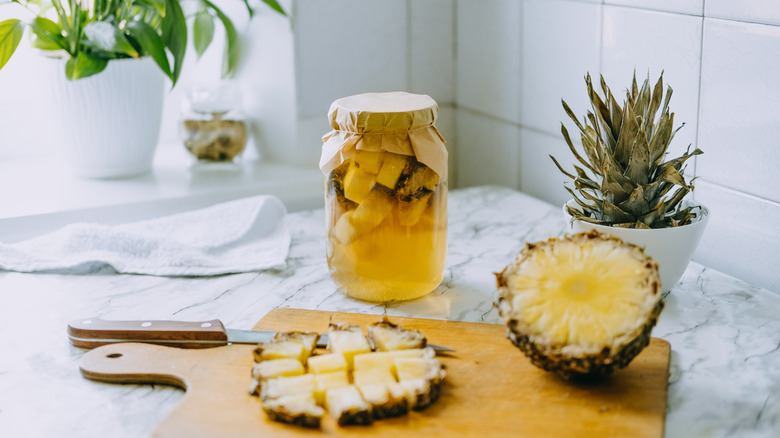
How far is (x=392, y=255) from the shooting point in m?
1.05

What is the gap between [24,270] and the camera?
1.25m

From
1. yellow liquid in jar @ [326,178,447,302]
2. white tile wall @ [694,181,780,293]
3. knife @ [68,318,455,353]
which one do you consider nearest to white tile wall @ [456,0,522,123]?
white tile wall @ [694,181,780,293]

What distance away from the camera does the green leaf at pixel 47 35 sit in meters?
1.47

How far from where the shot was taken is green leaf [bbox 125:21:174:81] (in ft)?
4.78

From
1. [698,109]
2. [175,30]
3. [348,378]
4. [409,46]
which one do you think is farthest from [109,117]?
[698,109]

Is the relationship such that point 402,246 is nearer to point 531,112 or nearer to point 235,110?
point 531,112

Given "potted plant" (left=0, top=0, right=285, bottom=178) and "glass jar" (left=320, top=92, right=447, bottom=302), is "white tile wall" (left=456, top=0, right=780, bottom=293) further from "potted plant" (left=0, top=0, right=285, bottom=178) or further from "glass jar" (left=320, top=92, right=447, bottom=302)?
"potted plant" (left=0, top=0, right=285, bottom=178)

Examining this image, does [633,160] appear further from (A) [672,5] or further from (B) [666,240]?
(A) [672,5]

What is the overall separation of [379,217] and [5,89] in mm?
1142

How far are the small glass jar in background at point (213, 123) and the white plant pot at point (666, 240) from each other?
2.74 ft

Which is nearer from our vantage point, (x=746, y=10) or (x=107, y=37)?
(x=746, y=10)

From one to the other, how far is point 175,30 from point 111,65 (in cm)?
13

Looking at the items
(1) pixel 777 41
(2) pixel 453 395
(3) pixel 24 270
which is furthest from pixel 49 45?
(1) pixel 777 41

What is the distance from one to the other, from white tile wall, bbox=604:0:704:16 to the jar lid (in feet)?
1.34
